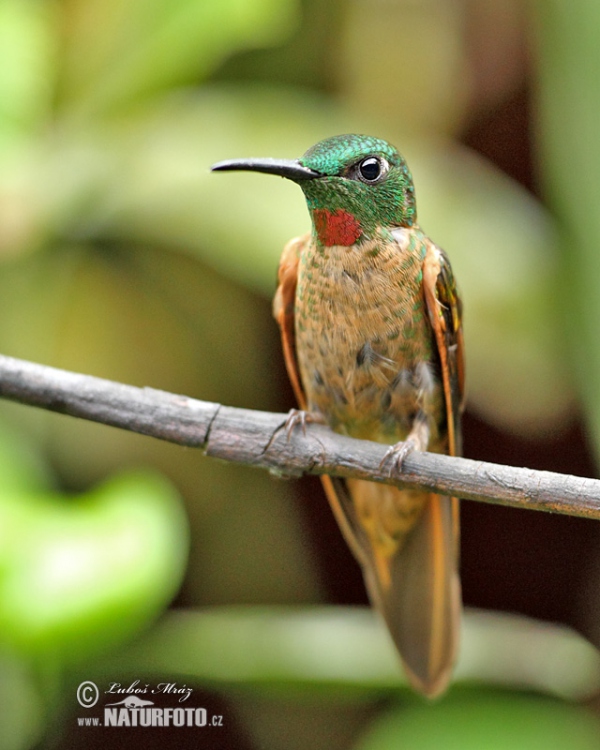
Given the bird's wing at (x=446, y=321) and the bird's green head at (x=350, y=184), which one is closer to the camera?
the bird's green head at (x=350, y=184)

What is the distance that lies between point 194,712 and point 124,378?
1.06 m

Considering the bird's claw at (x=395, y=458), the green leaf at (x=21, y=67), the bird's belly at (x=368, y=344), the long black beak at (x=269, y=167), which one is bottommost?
the bird's claw at (x=395, y=458)

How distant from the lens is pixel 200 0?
227 centimetres

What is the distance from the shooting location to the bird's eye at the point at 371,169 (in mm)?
1453

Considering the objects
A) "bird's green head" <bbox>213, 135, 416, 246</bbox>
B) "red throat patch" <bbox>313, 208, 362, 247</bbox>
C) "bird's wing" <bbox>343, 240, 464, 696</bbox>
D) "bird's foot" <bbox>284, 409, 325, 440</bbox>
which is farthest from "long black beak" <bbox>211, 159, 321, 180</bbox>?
"bird's wing" <bbox>343, 240, 464, 696</bbox>

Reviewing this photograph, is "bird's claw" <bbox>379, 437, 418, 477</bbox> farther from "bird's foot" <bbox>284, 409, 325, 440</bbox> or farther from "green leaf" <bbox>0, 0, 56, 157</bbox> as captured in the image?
"green leaf" <bbox>0, 0, 56, 157</bbox>

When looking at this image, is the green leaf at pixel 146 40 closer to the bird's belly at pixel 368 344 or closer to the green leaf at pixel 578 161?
the green leaf at pixel 578 161

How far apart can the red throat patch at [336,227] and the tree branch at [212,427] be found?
352 mm

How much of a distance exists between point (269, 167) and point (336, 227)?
8.7 inches

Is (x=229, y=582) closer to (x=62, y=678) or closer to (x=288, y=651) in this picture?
(x=288, y=651)

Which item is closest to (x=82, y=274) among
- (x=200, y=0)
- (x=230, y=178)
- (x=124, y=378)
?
(x=124, y=378)

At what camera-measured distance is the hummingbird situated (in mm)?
1456

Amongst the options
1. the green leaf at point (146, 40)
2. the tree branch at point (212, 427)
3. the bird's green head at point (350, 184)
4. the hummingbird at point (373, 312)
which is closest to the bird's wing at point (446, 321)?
the hummingbird at point (373, 312)

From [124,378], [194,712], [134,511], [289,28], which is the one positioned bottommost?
[194,712]
